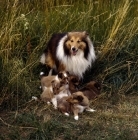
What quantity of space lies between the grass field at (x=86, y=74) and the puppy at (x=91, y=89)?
9 centimetres

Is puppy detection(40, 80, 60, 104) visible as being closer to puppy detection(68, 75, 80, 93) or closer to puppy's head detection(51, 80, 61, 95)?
puppy's head detection(51, 80, 61, 95)

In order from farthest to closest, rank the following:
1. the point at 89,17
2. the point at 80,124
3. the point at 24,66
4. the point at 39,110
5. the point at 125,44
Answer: the point at 89,17 → the point at 125,44 → the point at 24,66 → the point at 39,110 → the point at 80,124

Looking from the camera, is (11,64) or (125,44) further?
(125,44)

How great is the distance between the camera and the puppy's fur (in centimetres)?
546

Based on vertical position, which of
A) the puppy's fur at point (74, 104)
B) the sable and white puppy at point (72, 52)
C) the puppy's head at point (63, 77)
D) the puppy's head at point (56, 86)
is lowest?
the puppy's fur at point (74, 104)

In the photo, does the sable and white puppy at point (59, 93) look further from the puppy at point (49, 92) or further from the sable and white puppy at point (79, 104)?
the sable and white puppy at point (79, 104)

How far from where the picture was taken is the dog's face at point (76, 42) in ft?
20.2

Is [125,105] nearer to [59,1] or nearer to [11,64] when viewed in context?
[11,64]

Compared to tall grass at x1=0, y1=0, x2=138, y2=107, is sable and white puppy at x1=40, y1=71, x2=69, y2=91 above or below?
below

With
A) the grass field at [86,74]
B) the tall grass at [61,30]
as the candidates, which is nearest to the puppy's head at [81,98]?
the grass field at [86,74]

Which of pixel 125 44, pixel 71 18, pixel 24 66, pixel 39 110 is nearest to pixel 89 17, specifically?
pixel 71 18

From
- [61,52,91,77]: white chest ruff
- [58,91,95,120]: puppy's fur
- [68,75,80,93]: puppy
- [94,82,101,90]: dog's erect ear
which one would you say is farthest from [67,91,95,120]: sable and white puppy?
[61,52,91,77]: white chest ruff

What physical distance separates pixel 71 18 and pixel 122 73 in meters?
1.35

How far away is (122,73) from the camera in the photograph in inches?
255
